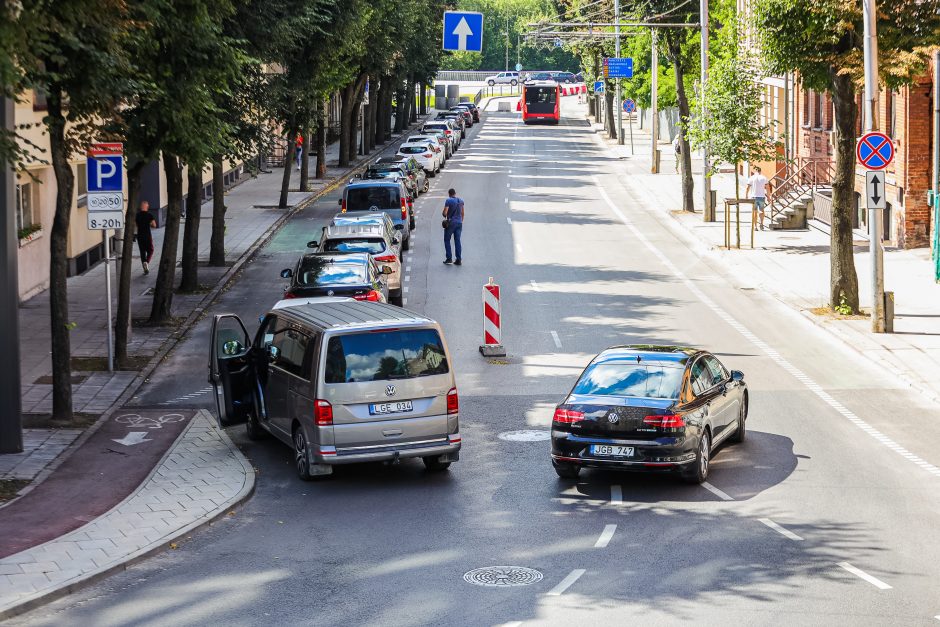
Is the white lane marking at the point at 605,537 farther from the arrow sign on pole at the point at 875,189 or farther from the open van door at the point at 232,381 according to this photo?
the arrow sign on pole at the point at 875,189

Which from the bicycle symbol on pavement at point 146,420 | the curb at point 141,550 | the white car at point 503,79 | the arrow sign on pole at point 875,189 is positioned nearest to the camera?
the curb at point 141,550

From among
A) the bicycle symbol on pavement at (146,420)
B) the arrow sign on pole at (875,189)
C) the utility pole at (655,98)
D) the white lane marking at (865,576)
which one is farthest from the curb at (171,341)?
the utility pole at (655,98)

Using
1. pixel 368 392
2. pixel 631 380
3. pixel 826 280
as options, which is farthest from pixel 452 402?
pixel 826 280

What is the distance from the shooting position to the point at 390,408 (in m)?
14.6

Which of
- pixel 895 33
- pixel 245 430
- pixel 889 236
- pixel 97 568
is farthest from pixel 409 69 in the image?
pixel 97 568

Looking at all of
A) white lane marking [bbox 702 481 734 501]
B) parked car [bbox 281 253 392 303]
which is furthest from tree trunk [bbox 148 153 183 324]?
white lane marking [bbox 702 481 734 501]

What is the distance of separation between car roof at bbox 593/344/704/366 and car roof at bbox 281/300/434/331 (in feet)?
7.18

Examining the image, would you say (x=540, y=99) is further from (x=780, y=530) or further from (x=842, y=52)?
(x=780, y=530)

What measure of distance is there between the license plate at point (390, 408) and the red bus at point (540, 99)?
85.8 metres

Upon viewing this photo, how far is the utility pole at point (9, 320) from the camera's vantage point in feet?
51.4

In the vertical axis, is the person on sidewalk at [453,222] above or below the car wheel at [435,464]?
above

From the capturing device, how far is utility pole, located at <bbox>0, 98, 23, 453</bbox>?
15.7 m

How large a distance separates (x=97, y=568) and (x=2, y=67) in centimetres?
475

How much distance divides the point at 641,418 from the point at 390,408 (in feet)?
9.01
